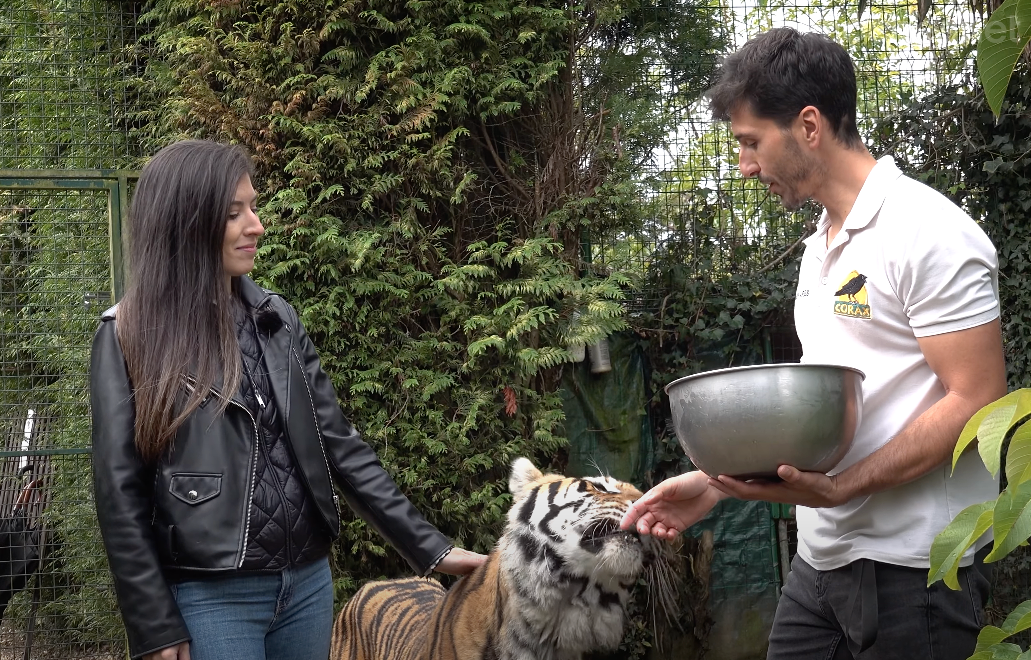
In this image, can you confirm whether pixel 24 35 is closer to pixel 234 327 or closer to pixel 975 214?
pixel 234 327

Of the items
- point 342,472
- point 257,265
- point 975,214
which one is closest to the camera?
point 342,472

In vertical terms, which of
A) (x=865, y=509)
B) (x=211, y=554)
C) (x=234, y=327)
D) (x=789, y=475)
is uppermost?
(x=234, y=327)

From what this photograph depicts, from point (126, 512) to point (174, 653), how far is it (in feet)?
1.13

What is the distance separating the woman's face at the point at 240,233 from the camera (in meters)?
2.47

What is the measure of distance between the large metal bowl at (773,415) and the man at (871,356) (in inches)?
1.8

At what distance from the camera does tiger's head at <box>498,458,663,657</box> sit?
132 inches

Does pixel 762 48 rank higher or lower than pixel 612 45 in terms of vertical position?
lower

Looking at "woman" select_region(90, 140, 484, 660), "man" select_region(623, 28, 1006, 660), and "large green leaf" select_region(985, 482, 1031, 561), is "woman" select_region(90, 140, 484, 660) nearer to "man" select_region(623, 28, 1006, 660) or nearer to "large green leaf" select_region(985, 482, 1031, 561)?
"man" select_region(623, 28, 1006, 660)

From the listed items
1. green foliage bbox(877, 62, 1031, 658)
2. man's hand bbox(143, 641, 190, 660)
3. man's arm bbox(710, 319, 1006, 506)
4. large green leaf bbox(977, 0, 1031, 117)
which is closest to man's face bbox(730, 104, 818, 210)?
man's arm bbox(710, 319, 1006, 506)

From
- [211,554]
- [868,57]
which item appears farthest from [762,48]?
[868,57]

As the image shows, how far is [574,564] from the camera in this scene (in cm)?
339

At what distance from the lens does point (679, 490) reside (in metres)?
2.31

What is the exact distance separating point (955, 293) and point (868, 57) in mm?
4814

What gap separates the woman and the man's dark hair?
1.36 m
